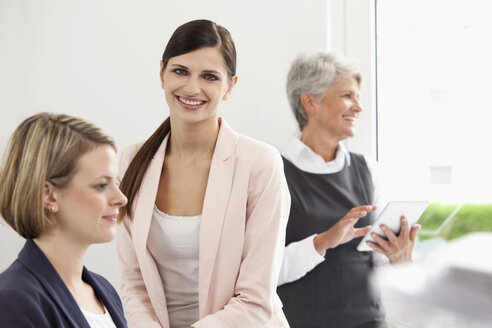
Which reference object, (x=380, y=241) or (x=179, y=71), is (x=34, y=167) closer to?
(x=179, y=71)

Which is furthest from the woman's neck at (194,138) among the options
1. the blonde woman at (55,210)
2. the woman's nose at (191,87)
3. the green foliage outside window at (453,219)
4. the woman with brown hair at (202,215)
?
the green foliage outside window at (453,219)

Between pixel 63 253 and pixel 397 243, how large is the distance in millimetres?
1474

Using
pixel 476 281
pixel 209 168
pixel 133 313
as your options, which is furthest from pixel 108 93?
pixel 476 281

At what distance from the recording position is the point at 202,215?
1766mm

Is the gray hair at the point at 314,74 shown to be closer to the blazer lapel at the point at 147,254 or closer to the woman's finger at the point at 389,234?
the woman's finger at the point at 389,234

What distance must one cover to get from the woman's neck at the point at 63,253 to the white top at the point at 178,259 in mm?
504

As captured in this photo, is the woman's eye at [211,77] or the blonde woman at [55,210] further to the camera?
the woman's eye at [211,77]

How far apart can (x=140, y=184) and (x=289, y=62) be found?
1.06 m

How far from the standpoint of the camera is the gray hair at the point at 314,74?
240 cm

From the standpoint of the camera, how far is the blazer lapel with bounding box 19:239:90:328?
1.17 metres

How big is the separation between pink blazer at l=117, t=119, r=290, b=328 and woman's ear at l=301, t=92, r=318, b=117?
63 cm

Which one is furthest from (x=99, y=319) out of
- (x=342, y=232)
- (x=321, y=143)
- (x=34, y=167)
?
(x=321, y=143)

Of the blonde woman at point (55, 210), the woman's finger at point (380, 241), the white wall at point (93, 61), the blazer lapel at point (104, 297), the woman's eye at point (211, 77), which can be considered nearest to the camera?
the blonde woman at point (55, 210)

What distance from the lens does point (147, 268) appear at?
1.79 meters
